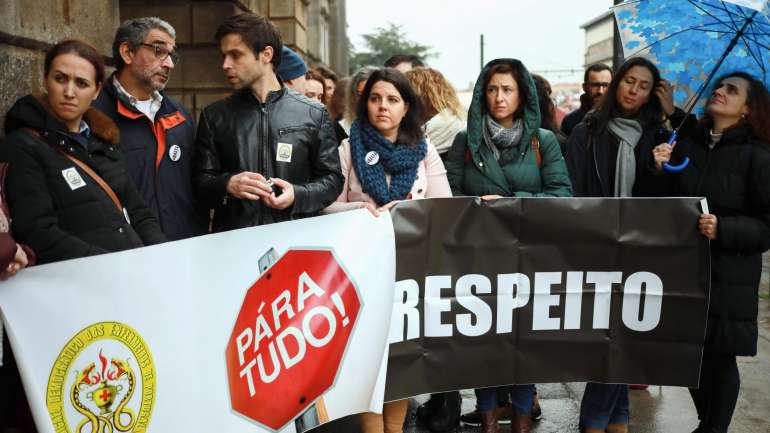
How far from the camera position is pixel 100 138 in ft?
10.2

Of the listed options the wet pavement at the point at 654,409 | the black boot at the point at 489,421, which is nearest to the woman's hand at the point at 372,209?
the black boot at the point at 489,421

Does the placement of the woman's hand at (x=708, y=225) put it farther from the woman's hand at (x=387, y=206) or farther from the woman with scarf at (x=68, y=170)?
the woman with scarf at (x=68, y=170)

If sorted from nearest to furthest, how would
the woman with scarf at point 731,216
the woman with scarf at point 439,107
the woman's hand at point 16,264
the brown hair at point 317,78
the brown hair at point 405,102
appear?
the woman's hand at point 16,264 → the woman with scarf at point 731,216 → the brown hair at point 405,102 → the woman with scarf at point 439,107 → the brown hair at point 317,78

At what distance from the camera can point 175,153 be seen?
11.7ft

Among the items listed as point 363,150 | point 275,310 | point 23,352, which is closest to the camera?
point 23,352

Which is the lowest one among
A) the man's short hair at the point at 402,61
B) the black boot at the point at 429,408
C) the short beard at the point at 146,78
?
the black boot at the point at 429,408

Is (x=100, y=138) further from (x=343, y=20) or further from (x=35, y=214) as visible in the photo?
(x=343, y=20)

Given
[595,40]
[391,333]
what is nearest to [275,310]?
[391,333]

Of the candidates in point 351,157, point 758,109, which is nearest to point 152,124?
point 351,157

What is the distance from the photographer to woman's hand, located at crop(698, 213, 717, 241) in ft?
11.8

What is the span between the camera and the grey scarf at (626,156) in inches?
165

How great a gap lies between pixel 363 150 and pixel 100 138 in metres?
1.25

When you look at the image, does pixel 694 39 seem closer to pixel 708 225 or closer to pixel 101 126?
pixel 708 225

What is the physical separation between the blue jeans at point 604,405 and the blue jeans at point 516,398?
11.9 inches
